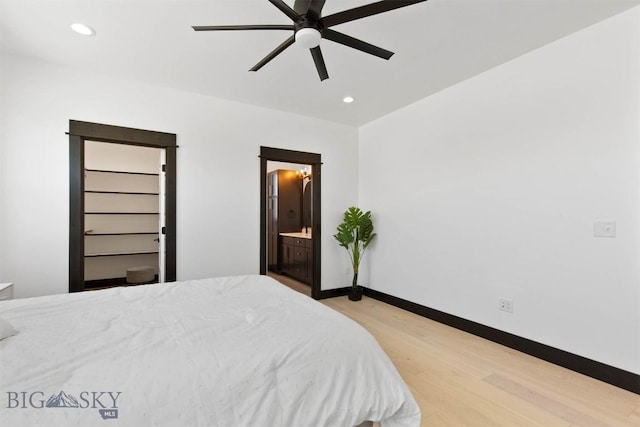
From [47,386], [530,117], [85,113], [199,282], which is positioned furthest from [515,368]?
[85,113]

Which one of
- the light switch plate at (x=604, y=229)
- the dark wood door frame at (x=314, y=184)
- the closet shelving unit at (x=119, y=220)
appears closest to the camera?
the light switch plate at (x=604, y=229)

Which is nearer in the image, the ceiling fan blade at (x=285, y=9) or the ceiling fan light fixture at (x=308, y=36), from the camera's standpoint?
the ceiling fan blade at (x=285, y=9)

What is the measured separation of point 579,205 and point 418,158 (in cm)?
175

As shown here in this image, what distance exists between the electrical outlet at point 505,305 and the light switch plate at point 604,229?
0.92 metres

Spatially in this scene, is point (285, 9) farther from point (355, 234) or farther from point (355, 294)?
point (355, 294)

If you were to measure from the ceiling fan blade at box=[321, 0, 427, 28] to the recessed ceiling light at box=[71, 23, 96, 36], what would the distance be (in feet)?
6.43

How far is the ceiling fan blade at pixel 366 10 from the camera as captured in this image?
58.7 inches

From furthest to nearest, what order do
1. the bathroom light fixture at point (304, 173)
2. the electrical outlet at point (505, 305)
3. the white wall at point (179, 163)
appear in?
the bathroom light fixture at point (304, 173) → the electrical outlet at point (505, 305) → the white wall at point (179, 163)

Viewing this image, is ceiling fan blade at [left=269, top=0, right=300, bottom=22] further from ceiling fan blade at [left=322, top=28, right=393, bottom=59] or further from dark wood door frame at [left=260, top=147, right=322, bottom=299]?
dark wood door frame at [left=260, top=147, right=322, bottom=299]

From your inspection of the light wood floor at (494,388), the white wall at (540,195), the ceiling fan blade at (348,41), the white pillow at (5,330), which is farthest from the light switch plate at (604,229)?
the white pillow at (5,330)

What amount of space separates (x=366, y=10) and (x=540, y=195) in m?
2.20

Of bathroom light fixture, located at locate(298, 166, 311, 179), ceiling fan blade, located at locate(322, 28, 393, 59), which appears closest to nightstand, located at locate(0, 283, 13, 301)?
ceiling fan blade, located at locate(322, 28, 393, 59)

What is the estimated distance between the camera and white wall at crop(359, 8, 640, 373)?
211 cm

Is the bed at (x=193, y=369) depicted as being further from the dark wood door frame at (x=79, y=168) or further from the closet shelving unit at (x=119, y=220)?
the closet shelving unit at (x=119, y=220)
